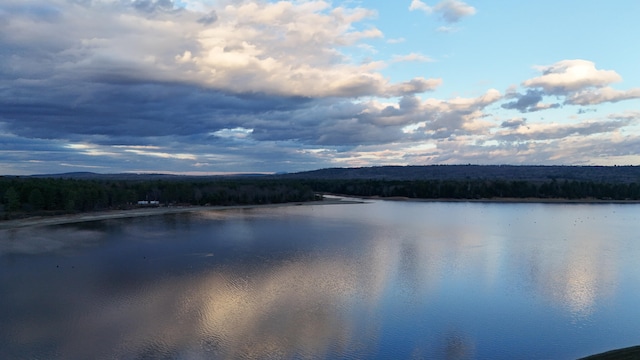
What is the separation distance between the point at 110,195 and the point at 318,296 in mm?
54965

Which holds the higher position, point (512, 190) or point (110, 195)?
point (110, 195)

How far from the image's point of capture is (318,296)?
21703 mm

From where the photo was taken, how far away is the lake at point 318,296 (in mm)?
16016

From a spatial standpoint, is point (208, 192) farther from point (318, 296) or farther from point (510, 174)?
point (510, 174)

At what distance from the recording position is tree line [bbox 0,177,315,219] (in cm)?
5803

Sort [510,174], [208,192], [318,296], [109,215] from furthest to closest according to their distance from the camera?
[510,174]
[208,192]
[109,215]
[318,296]

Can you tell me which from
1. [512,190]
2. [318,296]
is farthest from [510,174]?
[318,296]

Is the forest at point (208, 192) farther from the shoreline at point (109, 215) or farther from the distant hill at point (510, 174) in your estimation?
the distant hill at point (510, 174)

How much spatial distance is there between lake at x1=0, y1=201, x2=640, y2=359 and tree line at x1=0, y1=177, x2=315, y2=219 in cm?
1713

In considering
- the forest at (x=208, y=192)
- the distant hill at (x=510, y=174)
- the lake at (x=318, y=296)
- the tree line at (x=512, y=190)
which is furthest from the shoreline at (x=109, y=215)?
the distant hill at (x=510, y=174)

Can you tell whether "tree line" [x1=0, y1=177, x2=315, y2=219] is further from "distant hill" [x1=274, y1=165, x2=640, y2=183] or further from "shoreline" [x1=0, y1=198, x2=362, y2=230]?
"distant hill" [x1=274, y1=165, x2=640, y2=183]

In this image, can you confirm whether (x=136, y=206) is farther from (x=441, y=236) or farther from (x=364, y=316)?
(x=364, y=316)

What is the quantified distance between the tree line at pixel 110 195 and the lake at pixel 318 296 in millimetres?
17135

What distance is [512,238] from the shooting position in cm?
4091
